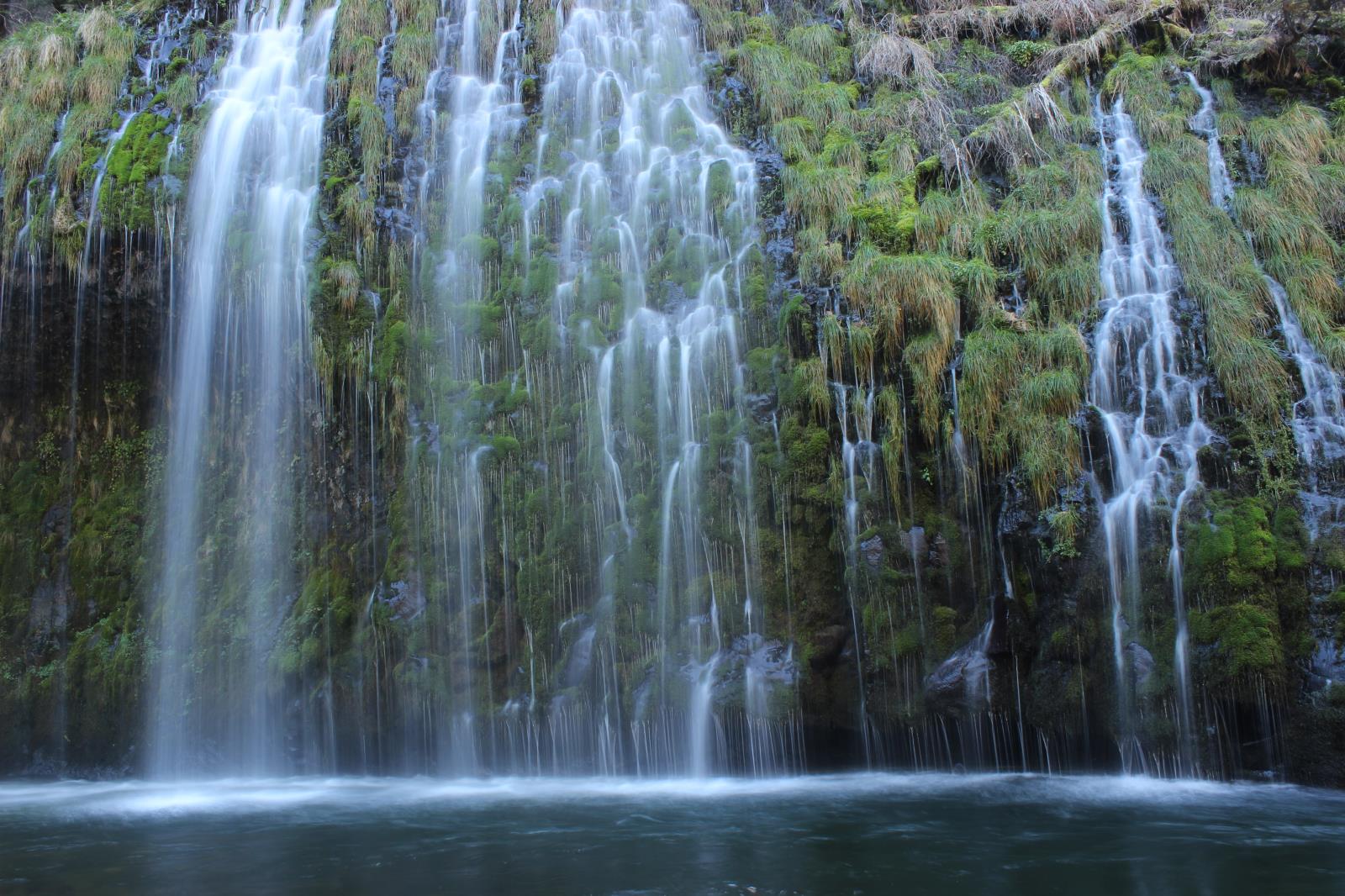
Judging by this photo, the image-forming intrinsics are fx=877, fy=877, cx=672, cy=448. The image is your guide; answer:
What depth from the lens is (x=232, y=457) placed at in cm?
1098

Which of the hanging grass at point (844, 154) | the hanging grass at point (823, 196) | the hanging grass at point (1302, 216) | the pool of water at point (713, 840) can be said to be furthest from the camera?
the hanging grass at point (844, 154)

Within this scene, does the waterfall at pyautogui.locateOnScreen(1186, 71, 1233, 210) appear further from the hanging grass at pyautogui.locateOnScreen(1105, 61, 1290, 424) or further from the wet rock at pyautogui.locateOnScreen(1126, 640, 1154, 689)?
the wet rock at pyautogui.locateOnScreen(1126, 640, 1154, 689)

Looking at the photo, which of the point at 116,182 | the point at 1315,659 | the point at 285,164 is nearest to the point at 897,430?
the point at 1315,659

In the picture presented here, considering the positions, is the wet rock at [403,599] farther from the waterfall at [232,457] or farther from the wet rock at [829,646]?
the wet rock at [829,646]

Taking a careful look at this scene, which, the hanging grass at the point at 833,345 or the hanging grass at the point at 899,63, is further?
the hanging grass at the point at 899,63

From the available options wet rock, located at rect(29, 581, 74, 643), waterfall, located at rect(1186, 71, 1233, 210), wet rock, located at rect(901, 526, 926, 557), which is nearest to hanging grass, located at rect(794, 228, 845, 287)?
wet rock, located at rect(901, 526, 926, 557)

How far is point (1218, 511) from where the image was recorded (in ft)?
25.1

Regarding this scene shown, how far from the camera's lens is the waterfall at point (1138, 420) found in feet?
24.9

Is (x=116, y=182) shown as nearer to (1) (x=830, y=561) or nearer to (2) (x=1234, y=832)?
(1) (x=830, y=561)

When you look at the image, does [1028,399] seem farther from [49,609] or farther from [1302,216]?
[49,609]

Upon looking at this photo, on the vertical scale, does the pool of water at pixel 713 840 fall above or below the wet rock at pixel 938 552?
below

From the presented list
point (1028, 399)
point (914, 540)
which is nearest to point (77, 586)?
point (914, 540)

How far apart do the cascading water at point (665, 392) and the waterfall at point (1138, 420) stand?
3.16 m

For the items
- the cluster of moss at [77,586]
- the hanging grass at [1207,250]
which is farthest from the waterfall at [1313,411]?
the cluster of moss at [77,586]
